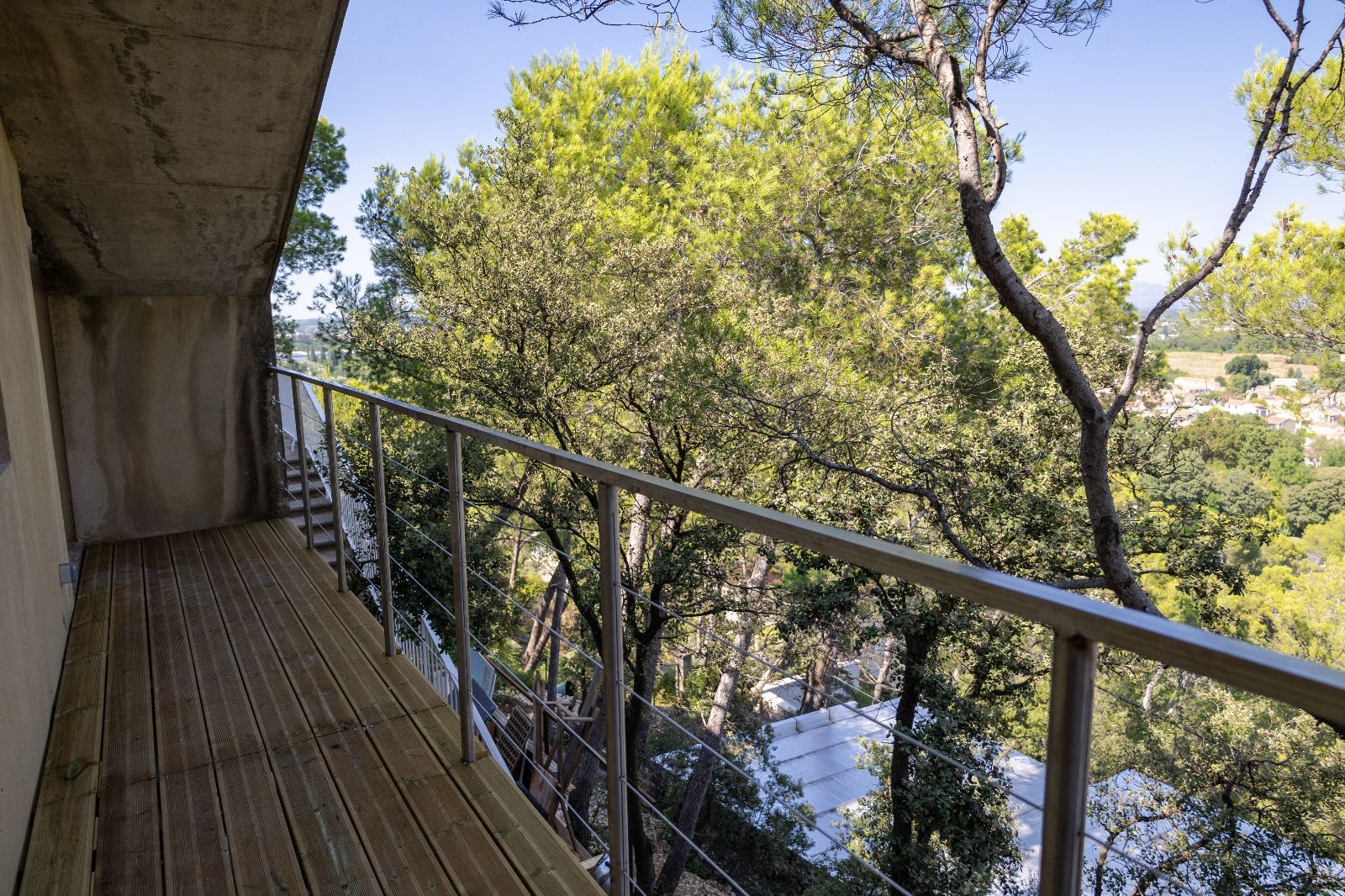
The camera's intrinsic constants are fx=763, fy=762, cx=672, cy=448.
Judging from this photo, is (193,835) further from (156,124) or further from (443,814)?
(156,124)

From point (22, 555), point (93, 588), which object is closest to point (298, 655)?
point (22, 555)

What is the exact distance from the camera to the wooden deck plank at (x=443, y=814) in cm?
171

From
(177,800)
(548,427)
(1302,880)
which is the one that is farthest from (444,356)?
(1302,880)

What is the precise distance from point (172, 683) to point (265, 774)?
86cm

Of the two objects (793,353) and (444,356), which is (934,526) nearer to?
(793,353)

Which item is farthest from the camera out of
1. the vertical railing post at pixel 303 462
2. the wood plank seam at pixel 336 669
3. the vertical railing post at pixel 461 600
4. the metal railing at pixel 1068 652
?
the vertical railing post at pixel 303 462

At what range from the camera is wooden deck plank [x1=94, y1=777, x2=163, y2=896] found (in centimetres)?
173

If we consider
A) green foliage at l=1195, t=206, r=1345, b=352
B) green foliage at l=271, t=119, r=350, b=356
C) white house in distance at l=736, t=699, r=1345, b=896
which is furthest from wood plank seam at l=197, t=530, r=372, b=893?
green foliage at l=271, t=119, r=350, b=356

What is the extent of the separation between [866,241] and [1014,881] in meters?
7.82

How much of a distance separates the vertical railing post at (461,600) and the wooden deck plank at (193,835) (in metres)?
0.61

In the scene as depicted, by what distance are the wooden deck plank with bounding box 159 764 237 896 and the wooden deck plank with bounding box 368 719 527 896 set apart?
42 centimetres

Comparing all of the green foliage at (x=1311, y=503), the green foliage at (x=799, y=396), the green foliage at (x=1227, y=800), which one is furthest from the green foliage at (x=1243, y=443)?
the green foliage at (x=1227, y=800)

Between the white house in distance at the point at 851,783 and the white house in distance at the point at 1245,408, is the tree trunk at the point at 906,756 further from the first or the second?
the white house in distance at the point at 1245,408

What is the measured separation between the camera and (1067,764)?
2.38 feet
